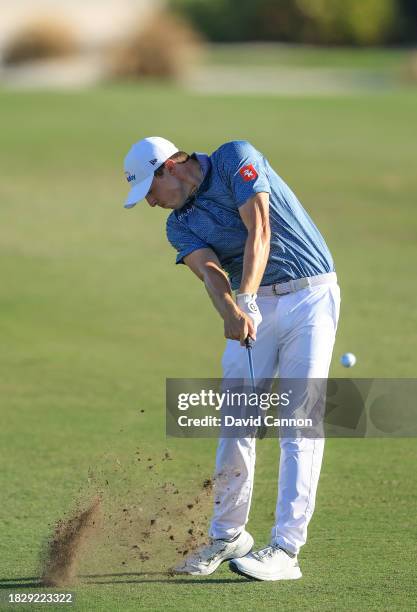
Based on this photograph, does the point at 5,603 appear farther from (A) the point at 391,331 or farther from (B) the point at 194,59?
(B) the point at 194,59

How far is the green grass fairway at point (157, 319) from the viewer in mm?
6633

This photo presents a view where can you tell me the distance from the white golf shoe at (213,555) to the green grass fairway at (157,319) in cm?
7

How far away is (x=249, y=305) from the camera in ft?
20.6

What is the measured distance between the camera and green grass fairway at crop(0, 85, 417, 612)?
21.8 feet

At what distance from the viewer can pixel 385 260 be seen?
1680cm

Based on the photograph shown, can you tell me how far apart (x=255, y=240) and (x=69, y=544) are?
1.78 m

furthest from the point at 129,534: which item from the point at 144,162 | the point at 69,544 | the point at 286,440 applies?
the point at 144,162

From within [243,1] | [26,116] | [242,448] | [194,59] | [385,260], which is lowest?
[242,448]

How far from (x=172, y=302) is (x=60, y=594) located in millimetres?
8512

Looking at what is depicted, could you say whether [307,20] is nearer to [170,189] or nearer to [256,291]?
[170,189]

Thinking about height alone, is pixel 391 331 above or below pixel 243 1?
below

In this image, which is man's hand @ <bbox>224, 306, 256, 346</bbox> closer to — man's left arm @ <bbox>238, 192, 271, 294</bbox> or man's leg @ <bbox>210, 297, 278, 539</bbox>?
man's left arm @ <bbox>238, 192, 271, 294</bbox>

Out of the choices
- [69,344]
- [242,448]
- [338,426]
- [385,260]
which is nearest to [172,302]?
[69,344]

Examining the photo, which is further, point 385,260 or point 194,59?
point 194,59
